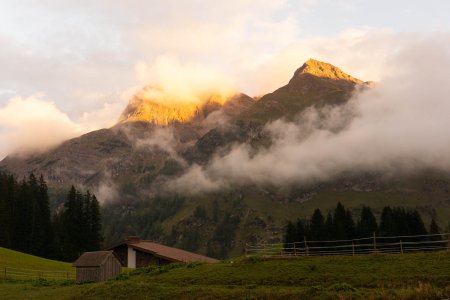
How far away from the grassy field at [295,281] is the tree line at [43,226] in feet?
228

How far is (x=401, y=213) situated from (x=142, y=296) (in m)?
88.4

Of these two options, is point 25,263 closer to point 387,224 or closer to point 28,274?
point 28,274

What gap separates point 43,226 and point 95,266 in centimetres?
6156

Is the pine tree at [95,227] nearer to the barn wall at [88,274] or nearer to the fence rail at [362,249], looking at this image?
the fence rail at [362,249]

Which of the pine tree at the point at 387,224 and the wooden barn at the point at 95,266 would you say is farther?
Answer: the pine tree at the point at 387,224

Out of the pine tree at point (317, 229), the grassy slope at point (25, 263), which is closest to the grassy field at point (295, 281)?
the grassy slope at point (25, 263)

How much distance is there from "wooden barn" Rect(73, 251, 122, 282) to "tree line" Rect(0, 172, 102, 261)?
5449 cm

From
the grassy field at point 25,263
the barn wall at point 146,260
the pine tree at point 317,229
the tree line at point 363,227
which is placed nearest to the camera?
the grassy field at point 25,263

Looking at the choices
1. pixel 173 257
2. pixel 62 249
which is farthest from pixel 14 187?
pixel 173 257

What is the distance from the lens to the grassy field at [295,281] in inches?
1328

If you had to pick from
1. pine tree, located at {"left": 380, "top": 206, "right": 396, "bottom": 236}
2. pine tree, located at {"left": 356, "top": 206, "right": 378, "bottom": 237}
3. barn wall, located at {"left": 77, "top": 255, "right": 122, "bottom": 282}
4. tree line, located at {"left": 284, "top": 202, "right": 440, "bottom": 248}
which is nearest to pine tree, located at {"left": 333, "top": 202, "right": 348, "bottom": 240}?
tree line, located at {"left": 284, "top": 202, "right": 440, "bottom": 248}

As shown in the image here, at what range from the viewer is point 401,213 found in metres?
112

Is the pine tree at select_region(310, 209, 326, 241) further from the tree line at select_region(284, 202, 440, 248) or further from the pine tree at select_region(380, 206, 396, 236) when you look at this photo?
the pine tree at select_region(380, 206, 396, 236)

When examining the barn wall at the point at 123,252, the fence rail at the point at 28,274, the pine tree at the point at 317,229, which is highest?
the pine tree at the point at 317,229
